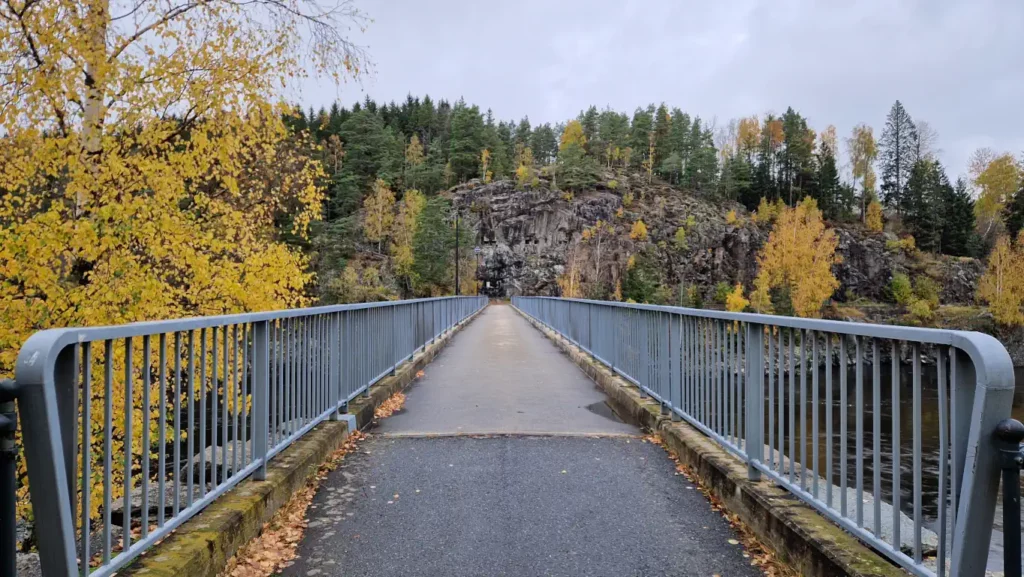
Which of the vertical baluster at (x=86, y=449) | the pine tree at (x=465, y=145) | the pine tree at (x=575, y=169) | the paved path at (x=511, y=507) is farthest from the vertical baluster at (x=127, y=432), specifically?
the pine tree at (x=465, y=145)

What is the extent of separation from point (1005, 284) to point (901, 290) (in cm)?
1432

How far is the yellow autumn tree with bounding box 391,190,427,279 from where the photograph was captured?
74.8m

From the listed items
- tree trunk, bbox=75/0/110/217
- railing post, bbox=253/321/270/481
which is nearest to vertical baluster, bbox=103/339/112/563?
railing post, bbox=253/321/270/481

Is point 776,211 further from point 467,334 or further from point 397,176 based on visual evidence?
point 467,334

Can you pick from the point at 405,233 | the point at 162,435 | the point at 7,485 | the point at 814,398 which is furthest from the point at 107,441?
the point at 405,233

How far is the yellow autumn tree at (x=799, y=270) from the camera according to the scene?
68.1 metres

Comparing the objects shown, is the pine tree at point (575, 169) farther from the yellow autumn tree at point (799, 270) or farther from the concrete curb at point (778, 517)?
the concrete curb at point (778, 517)

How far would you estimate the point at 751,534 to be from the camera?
352 centimetres

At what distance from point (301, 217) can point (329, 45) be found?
9.33 ft

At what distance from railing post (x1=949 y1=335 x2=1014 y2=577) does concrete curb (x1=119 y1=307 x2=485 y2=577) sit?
9.76 feet

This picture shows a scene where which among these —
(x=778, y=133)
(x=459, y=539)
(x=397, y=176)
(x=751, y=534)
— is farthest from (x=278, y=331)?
(x=778, y=133)

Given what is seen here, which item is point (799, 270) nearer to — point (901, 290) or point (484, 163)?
point (901, 290)

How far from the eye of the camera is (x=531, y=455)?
5.32 m

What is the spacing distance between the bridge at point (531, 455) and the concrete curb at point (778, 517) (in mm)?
16
